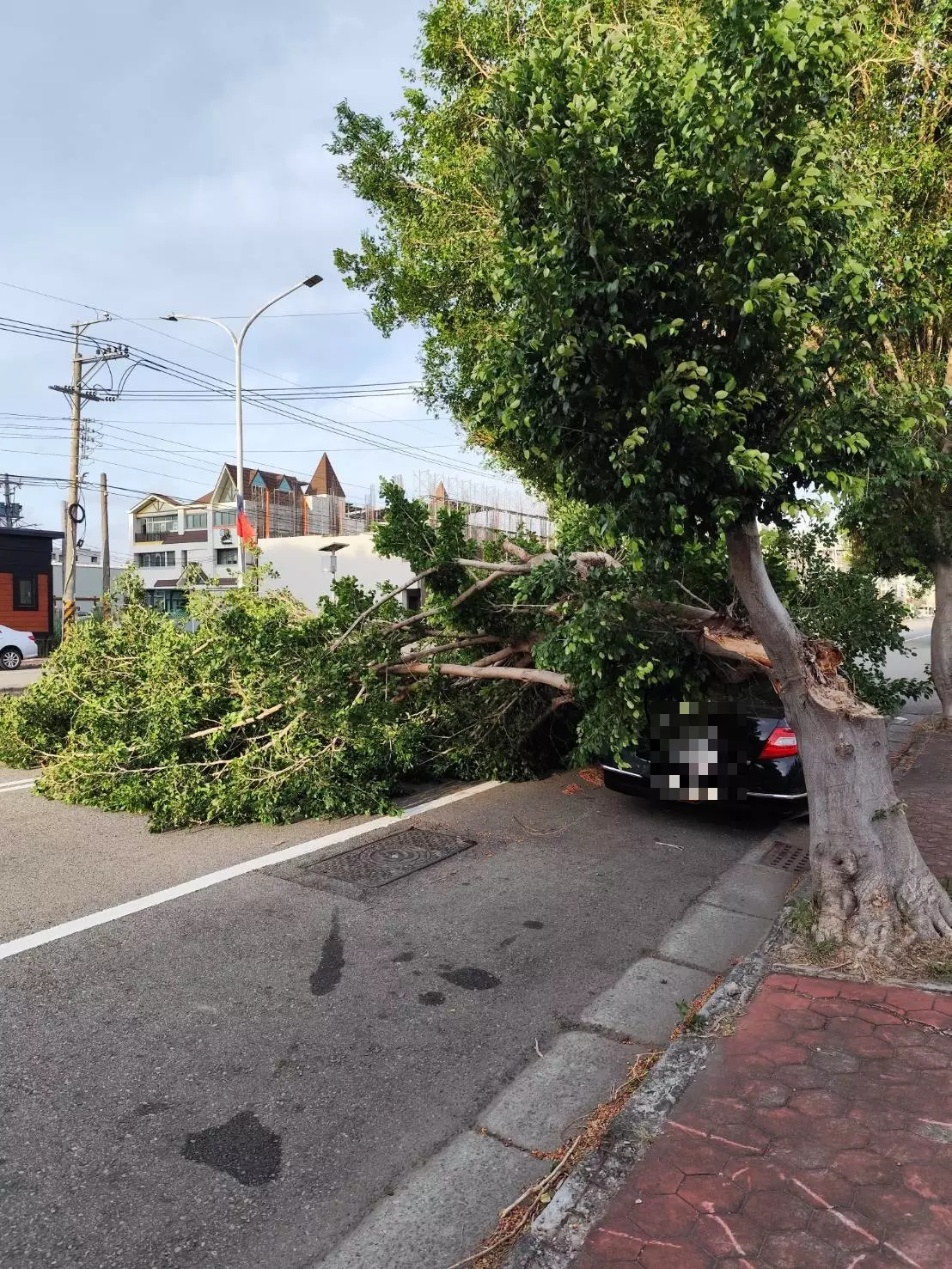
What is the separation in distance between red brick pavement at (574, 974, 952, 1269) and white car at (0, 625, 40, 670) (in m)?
24.8

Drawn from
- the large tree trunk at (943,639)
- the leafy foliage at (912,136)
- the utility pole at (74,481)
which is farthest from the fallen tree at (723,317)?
the utility pole at (74,481)

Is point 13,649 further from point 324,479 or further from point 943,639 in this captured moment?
point 324,479

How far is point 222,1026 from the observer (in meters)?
3.88

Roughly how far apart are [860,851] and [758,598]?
1467mm

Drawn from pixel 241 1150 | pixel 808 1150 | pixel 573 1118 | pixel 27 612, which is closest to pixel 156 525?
pixel 27 612

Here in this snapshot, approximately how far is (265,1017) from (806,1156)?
95.2 inches

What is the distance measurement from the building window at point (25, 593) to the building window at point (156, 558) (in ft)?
86.8

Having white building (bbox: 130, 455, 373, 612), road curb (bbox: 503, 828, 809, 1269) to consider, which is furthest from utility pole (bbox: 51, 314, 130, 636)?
road curb (bbox: 503, 828, 809, 1269)

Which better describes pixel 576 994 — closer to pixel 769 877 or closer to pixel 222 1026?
pixel 222 1026

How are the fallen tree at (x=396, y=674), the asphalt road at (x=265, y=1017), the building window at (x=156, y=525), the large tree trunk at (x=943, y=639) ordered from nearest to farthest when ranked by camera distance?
the asphalt road at (x=265, y=1017) → the fallen tree at (x=396, y=674) → the large tree trunk at (x=943, y=639) → the building window at (x=156, y=525)

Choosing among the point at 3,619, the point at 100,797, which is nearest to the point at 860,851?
the point at 100,797

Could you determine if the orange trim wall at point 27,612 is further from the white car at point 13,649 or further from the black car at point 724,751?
the black car at point 724,751

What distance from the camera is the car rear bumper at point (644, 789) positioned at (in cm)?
682

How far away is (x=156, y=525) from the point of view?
6025cm
